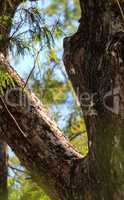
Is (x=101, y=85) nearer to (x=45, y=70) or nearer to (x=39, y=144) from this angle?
(x=39, y=144)

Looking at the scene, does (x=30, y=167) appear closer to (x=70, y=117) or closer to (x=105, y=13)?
(x=105, y=13)

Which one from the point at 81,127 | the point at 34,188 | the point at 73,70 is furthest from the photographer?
the point at 81,127

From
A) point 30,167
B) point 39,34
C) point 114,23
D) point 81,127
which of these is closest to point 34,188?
point 81,127

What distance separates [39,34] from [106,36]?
38 centimetres

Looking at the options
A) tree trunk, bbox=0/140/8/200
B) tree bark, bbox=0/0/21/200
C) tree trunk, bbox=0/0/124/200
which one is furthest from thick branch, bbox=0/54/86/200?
tree trunk, bbox=0/140/8/200

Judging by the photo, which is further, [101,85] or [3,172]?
[3,172]

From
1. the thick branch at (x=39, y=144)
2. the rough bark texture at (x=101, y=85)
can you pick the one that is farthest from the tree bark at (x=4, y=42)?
the rough bark texture at (x=101, y=85)

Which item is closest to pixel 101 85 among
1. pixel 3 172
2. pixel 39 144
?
pixel 39 144

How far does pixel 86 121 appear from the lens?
2.62 m

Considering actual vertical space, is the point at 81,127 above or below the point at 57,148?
above

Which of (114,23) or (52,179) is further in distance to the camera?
(52,179)

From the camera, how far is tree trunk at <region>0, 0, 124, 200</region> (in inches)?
96.3

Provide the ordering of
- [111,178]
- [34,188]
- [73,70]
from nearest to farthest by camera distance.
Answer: [111,178] → [73,70] → [34,188]

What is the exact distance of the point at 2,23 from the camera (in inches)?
106
